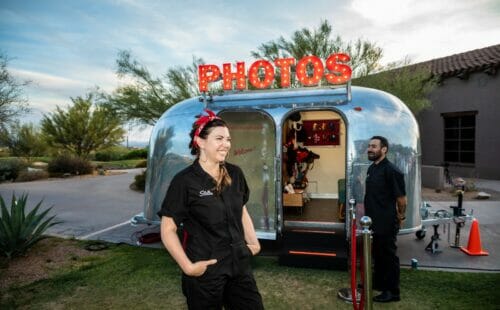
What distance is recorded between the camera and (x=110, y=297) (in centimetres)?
441

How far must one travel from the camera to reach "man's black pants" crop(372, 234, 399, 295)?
408 cm

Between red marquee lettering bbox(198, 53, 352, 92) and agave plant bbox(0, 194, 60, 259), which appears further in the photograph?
agave plant bbox(0, 194, 60, 259)

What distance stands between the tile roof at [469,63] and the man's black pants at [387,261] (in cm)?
1580

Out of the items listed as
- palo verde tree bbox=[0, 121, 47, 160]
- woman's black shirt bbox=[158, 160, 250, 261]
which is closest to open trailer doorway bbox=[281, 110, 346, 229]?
woman's black shirt bbox=[158, 160, 250, 261]

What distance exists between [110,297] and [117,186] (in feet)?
42.4

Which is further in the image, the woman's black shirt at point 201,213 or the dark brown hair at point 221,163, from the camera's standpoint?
the dark brown hair at point 221,163

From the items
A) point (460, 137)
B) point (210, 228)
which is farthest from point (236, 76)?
point (460, 137)

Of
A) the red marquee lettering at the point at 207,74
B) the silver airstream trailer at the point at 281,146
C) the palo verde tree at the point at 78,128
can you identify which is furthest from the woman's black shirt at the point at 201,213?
the palo verde tree at the point at 78,128

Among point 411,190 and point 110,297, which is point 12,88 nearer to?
point 110,297

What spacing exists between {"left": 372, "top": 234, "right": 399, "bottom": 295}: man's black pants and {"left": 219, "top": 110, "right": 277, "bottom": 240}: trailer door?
5.96 feet

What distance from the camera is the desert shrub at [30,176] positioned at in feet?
63.9

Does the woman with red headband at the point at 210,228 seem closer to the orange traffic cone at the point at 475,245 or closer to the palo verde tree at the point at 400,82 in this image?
the orange traffic cone at the point at 475,245

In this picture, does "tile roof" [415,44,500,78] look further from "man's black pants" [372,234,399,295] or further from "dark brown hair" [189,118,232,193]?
"dark brown hair" [189,118,232,193]

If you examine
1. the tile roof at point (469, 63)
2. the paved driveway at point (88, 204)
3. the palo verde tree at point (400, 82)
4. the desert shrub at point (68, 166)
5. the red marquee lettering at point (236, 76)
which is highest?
the tile roof at point (469, 63)
